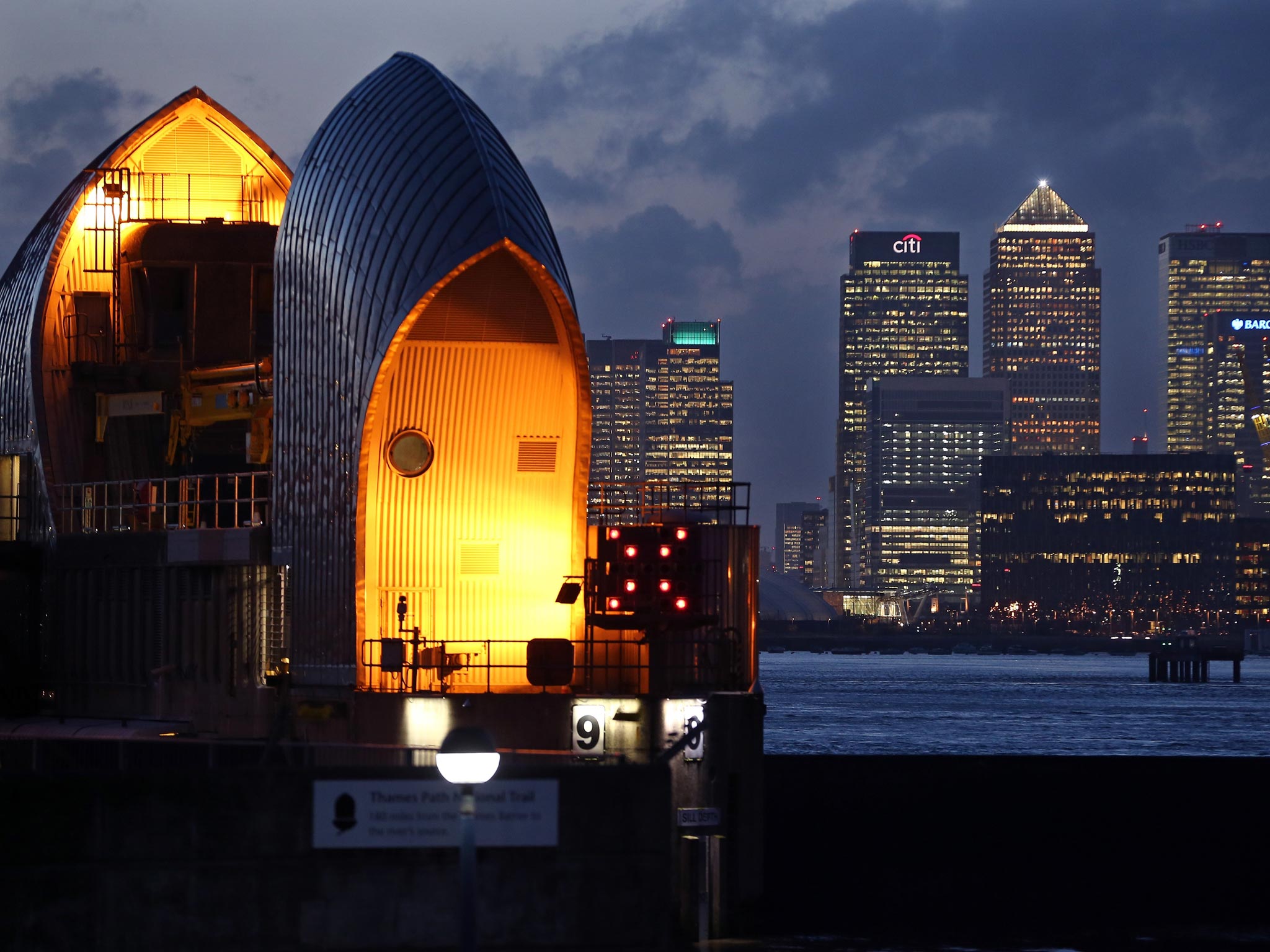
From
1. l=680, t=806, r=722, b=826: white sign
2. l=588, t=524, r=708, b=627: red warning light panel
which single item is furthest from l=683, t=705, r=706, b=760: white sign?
l=588, t=524, r=708, b=627: red warning light panel

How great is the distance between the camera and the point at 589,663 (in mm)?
37438

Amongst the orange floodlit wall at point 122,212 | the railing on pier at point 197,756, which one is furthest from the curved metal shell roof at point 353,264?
the orange floodlit wall at point 122,212

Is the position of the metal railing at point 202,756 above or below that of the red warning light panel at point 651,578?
below

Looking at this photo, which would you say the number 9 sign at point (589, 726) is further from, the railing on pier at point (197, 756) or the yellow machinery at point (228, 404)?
the yellow machinery at point (228, 404)

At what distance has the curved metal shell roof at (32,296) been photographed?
1925 inches

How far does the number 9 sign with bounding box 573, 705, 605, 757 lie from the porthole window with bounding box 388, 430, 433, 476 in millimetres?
5748

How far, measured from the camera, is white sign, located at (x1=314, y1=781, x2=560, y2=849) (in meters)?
20.9

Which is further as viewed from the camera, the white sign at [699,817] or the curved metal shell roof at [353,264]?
the curved metal shell roof at [353,264]

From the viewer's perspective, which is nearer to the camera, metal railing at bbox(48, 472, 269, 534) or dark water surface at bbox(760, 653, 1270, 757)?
metal railing at bbox(48, 472, 269, 534)

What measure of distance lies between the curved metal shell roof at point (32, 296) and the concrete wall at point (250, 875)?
28.5 metres

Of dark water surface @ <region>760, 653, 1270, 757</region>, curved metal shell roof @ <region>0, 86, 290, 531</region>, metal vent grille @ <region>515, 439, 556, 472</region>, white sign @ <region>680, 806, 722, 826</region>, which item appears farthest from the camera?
dark water surface @ <region>760, 653, 1270, 757</region>

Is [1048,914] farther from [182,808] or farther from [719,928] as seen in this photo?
[182,808]

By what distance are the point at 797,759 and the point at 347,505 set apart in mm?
30049

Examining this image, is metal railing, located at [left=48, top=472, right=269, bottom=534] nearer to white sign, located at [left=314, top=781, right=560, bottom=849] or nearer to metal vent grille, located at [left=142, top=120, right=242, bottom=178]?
metal vent grille, located at [left=142, top=120, right=242, bottom=178]
